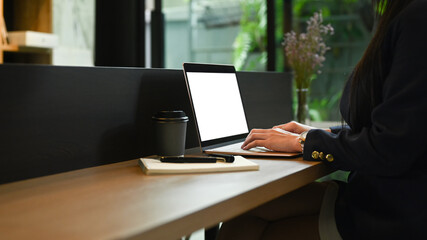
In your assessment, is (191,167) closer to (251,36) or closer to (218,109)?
(218,109)

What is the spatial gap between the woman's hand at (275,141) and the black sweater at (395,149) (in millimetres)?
146

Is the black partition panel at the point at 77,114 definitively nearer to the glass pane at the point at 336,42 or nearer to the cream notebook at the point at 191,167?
the cream notebook at the point at 191,167

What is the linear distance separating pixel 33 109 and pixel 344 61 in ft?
9.07

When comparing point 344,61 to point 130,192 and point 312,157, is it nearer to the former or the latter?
point 312,157

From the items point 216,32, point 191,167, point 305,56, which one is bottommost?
point 191,167

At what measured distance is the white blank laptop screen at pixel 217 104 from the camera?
1.37m

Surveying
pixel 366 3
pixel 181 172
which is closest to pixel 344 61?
pixel 366 3

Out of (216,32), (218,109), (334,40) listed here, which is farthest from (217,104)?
(216,32)

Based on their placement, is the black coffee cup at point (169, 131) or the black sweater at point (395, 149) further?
the black coffee cup at point (169, 131)

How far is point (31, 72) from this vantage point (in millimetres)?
1036

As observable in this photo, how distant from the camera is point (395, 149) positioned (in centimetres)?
102

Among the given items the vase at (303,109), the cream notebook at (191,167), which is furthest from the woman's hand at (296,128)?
the vase at (303,109)

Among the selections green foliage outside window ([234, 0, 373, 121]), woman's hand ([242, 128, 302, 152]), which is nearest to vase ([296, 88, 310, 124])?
woman's hand ([242, 128, 302, 152])

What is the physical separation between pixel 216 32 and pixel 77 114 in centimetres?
318
